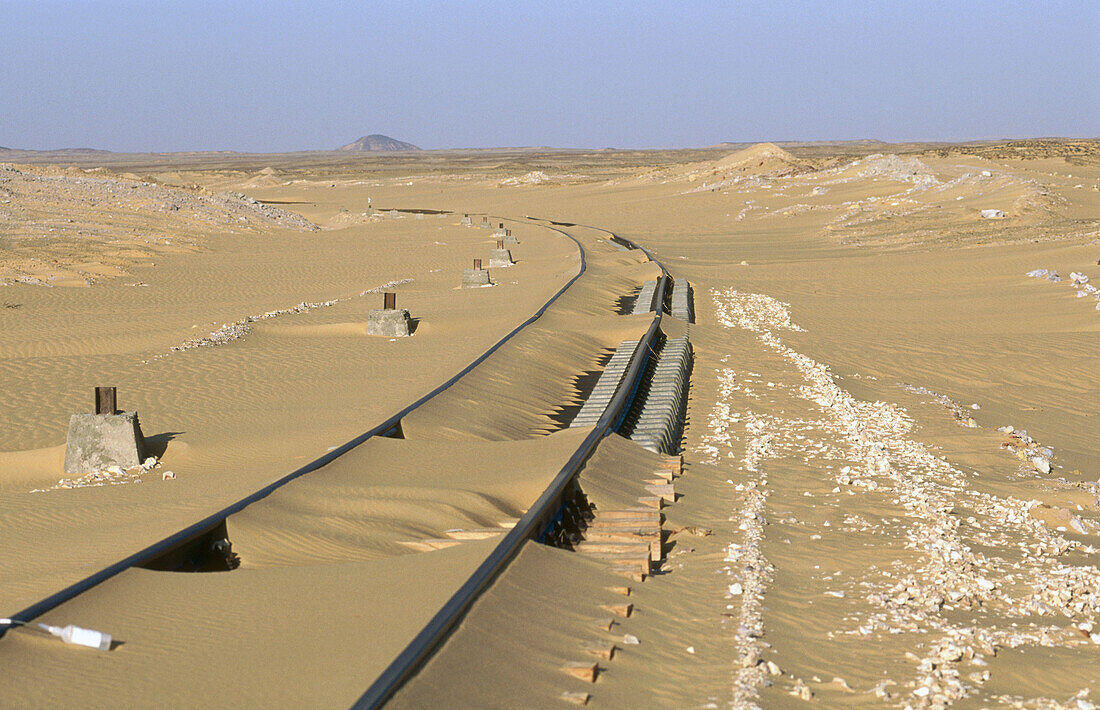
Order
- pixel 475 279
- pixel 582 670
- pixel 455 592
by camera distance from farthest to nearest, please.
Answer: pixel 475 279, pixel 455 592, pixel 582 670

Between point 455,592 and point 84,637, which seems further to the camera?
point 455,592

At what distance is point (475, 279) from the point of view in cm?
2305

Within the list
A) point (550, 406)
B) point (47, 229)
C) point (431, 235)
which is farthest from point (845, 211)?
point (550, 406)

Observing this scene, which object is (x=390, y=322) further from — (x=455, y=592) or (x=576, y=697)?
(x=576, y=697)

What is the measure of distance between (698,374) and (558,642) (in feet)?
26.7

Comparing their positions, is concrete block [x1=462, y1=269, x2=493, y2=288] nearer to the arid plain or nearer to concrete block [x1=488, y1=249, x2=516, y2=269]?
→ the arid plain

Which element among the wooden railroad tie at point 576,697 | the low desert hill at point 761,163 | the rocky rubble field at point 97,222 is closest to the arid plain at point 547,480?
the wooden railroad tie at point 576,697

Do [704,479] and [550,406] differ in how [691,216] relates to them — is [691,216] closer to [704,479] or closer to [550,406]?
[550,406]

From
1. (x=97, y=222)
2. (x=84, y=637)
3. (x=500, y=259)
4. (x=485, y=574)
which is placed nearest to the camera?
(x=84, y=637)

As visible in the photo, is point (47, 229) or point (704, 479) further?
point (47, 229)

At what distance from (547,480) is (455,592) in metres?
2.53

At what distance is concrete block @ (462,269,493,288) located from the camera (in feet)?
75.5

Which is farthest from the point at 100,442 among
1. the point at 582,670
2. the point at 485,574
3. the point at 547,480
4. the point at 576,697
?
the point at 576,697

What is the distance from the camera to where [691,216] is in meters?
46.7
